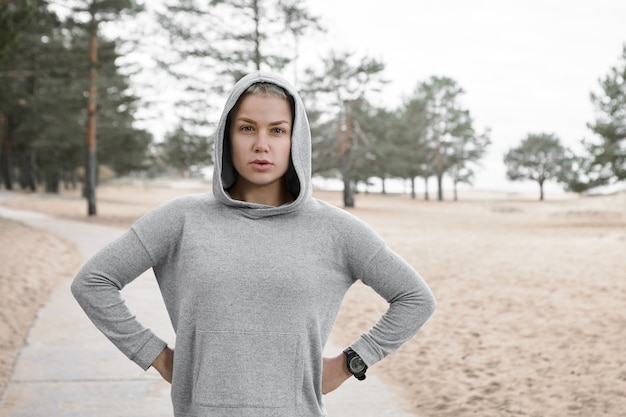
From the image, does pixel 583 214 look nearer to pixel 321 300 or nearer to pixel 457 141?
pixel 457 141

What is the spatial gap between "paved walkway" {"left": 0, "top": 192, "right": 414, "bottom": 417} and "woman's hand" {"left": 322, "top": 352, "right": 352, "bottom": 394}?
2.22m

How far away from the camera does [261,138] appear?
74.0 inches

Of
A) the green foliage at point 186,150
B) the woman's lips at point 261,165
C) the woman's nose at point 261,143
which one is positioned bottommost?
the woman's lips at point 261,165

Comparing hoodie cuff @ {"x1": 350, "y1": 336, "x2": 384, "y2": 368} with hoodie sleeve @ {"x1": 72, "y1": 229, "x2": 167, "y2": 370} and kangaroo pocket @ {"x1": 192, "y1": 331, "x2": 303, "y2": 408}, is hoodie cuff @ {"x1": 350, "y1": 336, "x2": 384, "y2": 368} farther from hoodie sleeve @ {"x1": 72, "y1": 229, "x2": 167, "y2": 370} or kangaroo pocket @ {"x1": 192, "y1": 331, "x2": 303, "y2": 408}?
hoodie sleeve @ {"x1": 72, "y1": 229, "x2": 167, "y2": 370}

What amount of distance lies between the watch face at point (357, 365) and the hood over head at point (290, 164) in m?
0.53

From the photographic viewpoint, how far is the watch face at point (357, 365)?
1.99m

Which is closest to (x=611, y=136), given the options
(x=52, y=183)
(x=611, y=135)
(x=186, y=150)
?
(x=611, y=135)

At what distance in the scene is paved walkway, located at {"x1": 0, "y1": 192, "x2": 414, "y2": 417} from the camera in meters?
4.09

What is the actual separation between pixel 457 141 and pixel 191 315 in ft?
187

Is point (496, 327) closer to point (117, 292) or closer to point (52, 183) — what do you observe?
point (117, 292)

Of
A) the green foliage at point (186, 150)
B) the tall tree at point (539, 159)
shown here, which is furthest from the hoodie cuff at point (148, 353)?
the tall tree at point (539, 159)

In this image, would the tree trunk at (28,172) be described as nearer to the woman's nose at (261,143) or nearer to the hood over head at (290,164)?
the hood over head at (290,164)

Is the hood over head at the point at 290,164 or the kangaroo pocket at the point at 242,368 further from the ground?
the hood over head at the point at 290,164

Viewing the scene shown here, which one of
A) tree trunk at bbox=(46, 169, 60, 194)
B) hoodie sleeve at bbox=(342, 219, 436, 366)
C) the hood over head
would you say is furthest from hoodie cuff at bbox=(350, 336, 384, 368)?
tree trunk at bbox=(46, 169, 60, 194)
